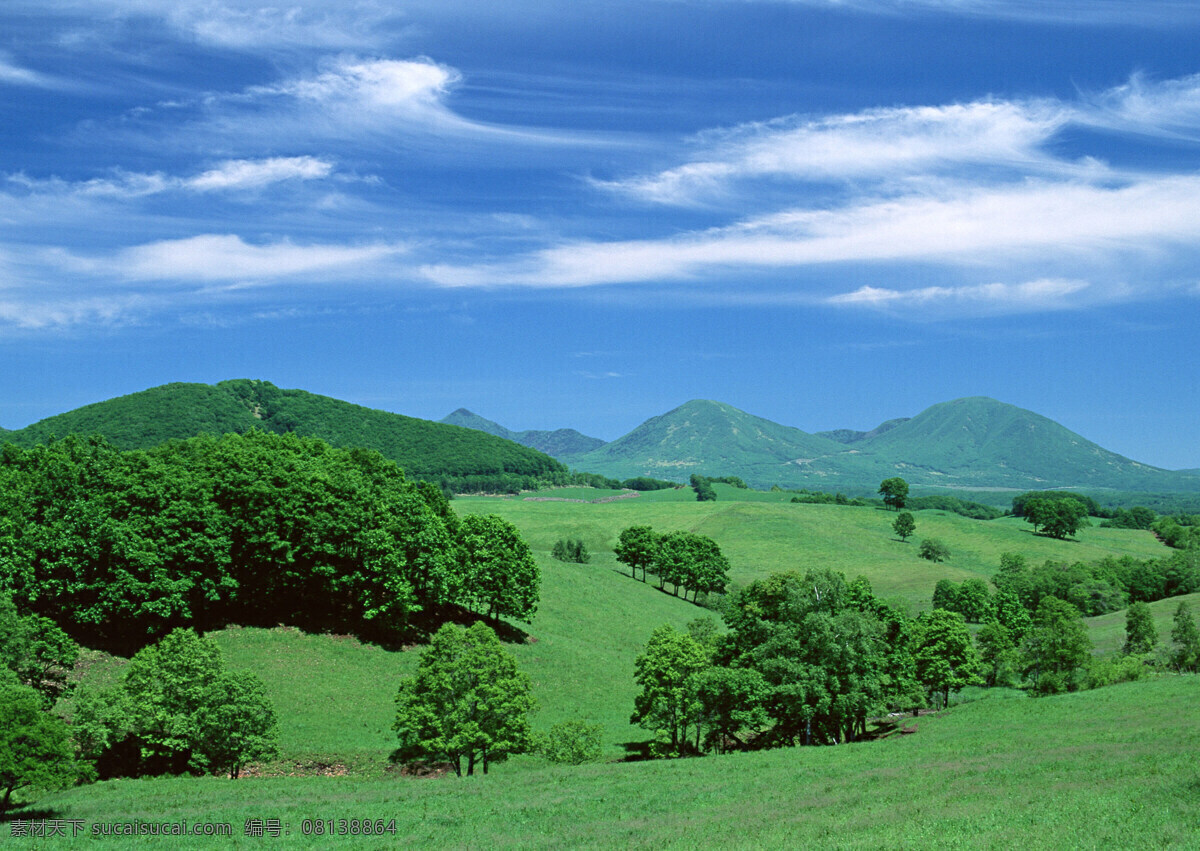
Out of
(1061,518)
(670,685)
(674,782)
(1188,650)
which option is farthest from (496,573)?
(1061,518)

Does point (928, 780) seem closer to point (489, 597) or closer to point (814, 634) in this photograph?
point (814, 634)

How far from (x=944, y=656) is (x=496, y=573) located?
39.6 metres

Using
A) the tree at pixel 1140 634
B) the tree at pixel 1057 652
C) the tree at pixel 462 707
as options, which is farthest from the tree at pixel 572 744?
the tree at pixel 1140 634

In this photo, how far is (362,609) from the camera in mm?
66062

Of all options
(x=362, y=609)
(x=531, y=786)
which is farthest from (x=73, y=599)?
(x=531, y=786)

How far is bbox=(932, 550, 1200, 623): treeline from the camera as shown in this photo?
368 ft

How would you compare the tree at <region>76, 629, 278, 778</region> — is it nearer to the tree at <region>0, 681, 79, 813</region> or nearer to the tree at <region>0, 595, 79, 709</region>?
the tree at <region>0, 595, 79, 709</region>

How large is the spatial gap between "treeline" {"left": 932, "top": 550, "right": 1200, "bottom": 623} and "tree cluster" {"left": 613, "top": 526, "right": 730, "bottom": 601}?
30945 millimetres

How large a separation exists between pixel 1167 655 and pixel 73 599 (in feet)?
293

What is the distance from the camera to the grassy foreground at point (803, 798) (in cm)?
2286

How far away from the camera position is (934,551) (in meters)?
161

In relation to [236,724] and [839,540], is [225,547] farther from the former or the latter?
[839,540]

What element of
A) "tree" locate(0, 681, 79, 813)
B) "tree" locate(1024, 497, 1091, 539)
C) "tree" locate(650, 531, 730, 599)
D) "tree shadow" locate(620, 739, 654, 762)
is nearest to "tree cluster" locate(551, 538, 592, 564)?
"tree" locate(650, 531, 730, 599)

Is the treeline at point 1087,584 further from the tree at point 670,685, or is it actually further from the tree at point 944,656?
the tree at point 670,685
